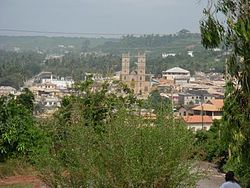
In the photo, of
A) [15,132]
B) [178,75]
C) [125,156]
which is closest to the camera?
[125,156]

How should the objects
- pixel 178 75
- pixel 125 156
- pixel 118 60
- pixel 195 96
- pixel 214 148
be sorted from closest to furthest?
pixel 125 156 → pixel 214 148 → pixel 195 96 → pixel 118 60 → pixel 178 75

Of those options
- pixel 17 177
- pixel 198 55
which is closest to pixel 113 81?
pixel 17 177

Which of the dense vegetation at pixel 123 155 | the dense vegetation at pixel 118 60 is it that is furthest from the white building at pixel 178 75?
the dense vegetation at pixel 123 155

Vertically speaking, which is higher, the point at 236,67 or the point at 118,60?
the point at 236,67

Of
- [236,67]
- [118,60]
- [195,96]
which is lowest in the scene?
[195,96]

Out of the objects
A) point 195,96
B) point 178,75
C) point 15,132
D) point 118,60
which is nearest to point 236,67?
point 15,132

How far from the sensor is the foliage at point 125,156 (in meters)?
7.51

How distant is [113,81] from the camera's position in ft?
60.6

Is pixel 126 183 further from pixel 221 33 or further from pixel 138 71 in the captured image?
pixel 138 71

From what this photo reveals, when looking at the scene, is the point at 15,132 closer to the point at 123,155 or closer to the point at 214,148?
the point at 214,148

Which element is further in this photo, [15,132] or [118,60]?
[118,60]

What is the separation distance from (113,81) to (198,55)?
112 metres

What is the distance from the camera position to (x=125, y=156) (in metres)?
7.50

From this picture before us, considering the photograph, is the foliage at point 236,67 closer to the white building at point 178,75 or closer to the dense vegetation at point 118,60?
the dense vegetation at point 118,60
